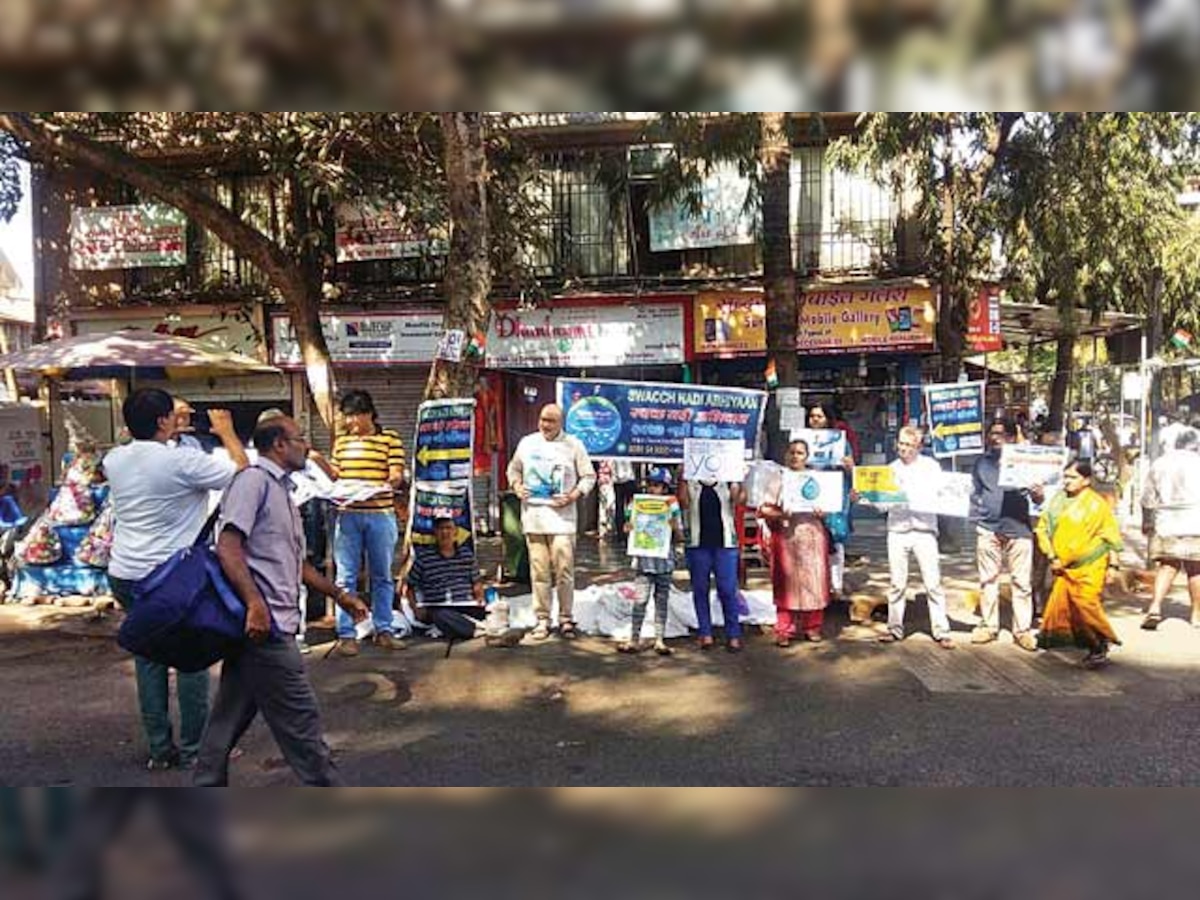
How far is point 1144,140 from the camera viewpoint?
9.62 m

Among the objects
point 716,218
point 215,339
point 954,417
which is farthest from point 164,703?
point 716,218

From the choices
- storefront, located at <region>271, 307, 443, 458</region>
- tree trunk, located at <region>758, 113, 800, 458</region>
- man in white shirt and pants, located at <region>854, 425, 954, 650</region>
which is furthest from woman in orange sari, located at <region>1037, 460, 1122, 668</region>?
storefront, located at <region>271, 307, 443, 458</region>

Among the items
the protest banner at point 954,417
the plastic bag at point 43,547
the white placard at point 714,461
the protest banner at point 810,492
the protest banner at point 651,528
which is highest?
the protest banner at point 954,417

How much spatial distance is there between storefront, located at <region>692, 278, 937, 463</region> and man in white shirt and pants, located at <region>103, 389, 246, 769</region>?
9.26 metres

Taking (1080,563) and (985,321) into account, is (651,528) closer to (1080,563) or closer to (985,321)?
(1080,563)

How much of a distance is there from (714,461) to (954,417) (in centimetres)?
254

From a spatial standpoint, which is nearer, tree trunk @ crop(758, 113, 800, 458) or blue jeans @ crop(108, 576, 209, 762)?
blue jeans @ crop(108, 576, 209, 762)

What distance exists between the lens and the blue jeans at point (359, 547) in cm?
664

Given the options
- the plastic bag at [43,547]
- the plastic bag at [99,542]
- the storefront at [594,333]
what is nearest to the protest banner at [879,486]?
the plastic bag at [99,542]

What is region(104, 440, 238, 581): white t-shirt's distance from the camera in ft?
13.8

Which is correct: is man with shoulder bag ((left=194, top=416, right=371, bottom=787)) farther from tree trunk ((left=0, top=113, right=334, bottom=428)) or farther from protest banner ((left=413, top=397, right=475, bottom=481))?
tree trunk ((left=0, top=113, right=334, bottom=428))

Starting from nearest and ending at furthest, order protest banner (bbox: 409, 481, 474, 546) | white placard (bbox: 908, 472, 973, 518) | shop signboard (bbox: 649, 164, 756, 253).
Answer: white placard (bbox: 908, 472, 973, 518) < protest banner (bbox: 409, 481, 474, 546) < shop signboard (bbox: 649, 164, 756, 253)

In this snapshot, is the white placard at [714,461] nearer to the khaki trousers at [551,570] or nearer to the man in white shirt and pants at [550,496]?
the man in white shirt and pants at [550,496]

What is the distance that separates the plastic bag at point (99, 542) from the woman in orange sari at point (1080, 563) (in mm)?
7436
